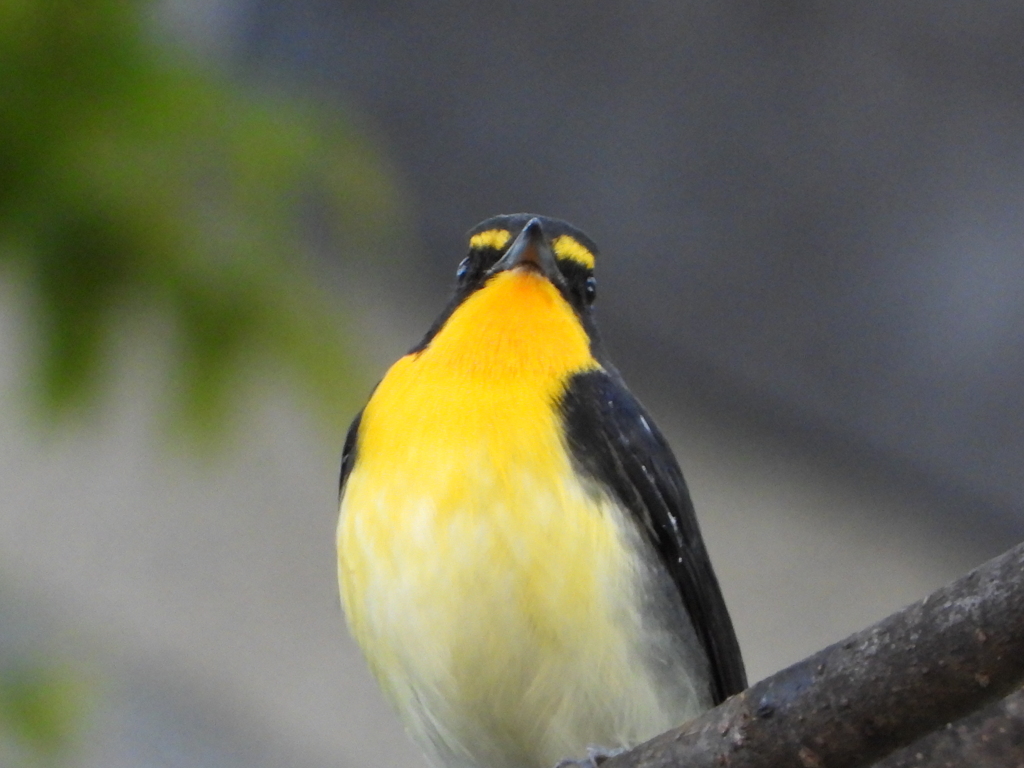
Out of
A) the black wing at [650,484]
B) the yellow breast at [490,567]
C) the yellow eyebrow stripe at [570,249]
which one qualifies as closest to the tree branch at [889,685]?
the yellow breast at [490,567]

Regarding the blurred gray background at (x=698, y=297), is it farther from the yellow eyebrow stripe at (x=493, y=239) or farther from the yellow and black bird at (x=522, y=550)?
the yellow and black bird at (x=522, y=550)

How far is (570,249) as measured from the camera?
3637 millimetres

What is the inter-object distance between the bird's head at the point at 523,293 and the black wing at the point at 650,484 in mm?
140

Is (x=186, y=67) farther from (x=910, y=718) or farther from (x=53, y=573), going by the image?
(x=53, y=573)

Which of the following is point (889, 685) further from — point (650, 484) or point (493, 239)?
point (493, 239)

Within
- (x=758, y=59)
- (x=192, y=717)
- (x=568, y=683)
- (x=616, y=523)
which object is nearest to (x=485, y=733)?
(x=568, y=683)

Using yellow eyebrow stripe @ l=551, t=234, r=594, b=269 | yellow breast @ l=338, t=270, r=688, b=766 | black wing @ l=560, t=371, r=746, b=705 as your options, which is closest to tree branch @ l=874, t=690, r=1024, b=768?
yellow breast @ l=338, t=270, r=688, b=766

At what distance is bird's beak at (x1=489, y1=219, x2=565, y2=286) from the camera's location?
346cm

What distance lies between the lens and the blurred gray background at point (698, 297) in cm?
729

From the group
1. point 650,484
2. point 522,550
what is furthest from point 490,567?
point 650,484

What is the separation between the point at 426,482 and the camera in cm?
309

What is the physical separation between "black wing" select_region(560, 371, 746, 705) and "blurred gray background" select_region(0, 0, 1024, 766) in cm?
391

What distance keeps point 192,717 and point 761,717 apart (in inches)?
216

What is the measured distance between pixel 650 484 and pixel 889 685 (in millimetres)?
1349
